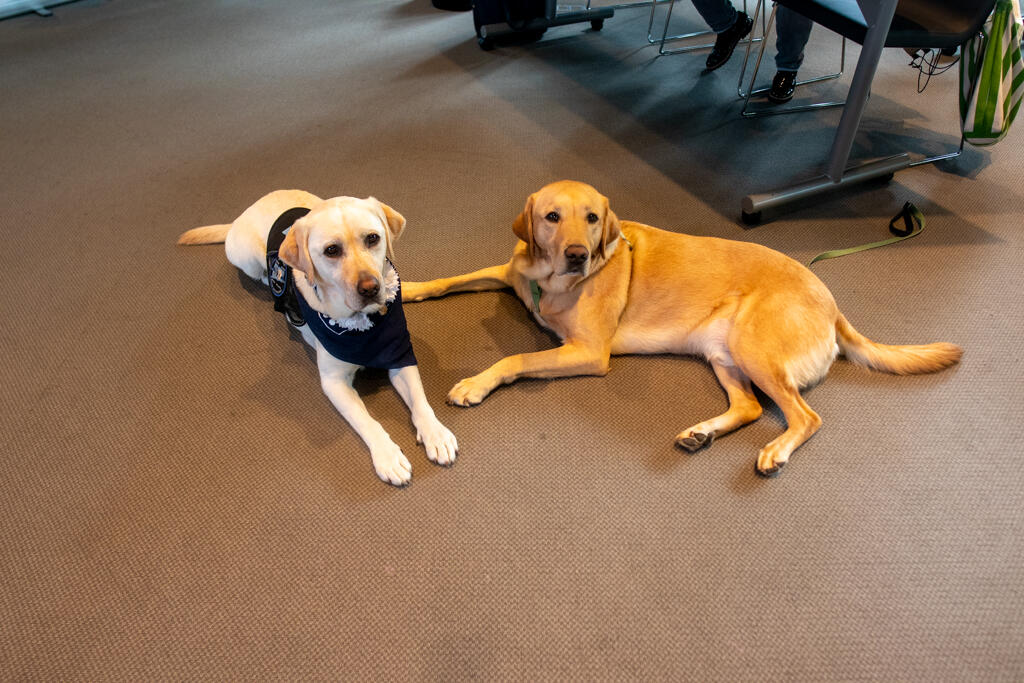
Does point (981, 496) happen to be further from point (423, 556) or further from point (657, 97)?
point (657, 97)

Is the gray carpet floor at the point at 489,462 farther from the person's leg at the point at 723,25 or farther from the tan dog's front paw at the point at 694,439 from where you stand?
the person's leg at the point at 723,25

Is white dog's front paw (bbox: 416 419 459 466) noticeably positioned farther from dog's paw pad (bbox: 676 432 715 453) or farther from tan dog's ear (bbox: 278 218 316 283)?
dog's paw pad (bbox: 676 432 715 453)

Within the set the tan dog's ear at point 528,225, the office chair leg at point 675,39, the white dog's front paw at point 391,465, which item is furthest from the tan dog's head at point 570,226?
the office chair leg at point 675,39

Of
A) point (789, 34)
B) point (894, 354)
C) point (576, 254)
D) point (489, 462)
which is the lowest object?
point (489, 462)

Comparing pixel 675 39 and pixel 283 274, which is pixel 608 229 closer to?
pixel 283 274

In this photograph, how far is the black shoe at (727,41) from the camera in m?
3.90

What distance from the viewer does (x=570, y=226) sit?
1875mm

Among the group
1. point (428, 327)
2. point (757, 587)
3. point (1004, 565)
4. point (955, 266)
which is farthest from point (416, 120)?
point (1004, 565)

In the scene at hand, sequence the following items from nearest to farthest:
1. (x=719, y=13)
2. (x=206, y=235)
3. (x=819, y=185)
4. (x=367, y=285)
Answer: (x=367, y=285)
(x=206, y=235)
(x=819, y=185)
(x=719, y=13)

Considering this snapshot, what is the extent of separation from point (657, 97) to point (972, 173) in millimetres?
1788

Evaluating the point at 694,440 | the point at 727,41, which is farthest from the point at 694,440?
the point at 727,41

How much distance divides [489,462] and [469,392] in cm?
26

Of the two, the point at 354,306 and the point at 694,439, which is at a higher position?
the point at 354,306

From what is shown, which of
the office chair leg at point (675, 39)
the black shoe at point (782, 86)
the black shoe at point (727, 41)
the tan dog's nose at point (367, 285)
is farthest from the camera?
the office chair leg at point (675, 39)
